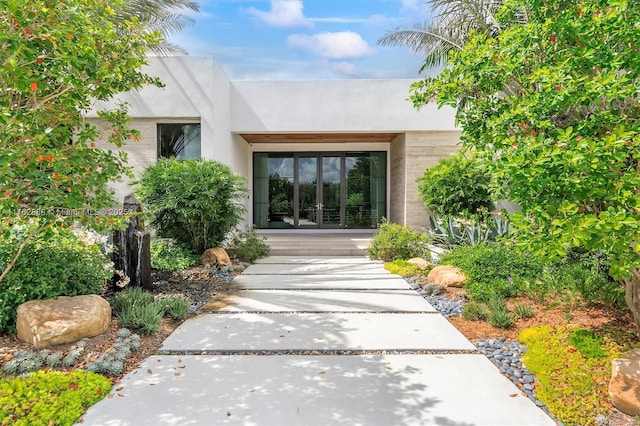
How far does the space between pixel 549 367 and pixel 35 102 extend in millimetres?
4724

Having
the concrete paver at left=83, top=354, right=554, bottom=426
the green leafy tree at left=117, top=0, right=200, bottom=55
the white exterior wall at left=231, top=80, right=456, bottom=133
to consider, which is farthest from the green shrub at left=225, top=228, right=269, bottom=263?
the green leafy tree at left=117, top=0, right=200, bottom=55

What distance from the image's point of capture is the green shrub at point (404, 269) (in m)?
6.78

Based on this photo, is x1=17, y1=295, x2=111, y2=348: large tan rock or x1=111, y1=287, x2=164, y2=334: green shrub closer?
x1=17, y1=295, x2=111, y2=348: large tan rock

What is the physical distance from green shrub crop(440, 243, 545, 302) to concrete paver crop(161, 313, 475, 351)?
89 cm

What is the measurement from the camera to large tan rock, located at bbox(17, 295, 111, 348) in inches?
134

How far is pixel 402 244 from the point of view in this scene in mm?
7973

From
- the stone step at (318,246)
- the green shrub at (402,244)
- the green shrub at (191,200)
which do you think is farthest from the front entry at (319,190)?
the green shrub at (191,200)

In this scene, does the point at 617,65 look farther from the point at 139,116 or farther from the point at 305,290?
the point at 139,116

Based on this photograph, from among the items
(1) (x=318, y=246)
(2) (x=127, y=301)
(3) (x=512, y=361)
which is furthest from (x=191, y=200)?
(3) (x=512, y=361)

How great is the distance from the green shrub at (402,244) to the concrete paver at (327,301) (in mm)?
2307

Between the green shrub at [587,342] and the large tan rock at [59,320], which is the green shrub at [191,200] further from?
the green shrub at [587,342]

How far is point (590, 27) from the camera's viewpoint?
8.46ft

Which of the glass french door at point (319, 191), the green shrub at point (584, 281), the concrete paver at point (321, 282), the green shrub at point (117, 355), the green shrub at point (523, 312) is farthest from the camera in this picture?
the glass french door at point (319, 191)

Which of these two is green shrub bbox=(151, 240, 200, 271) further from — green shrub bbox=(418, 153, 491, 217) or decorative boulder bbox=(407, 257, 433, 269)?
green shrub bbox=(418, 153, 491, 217)
